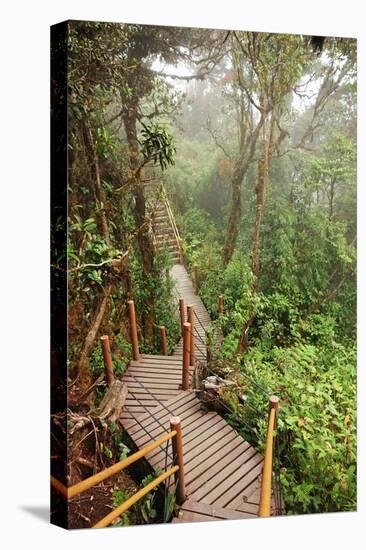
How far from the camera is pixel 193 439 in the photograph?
5.00 meters

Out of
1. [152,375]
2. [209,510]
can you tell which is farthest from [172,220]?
[209,510]

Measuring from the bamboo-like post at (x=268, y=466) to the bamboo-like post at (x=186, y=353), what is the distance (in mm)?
616

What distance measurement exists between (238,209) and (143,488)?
6.76 feet

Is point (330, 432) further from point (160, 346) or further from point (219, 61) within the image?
point (219, 61)

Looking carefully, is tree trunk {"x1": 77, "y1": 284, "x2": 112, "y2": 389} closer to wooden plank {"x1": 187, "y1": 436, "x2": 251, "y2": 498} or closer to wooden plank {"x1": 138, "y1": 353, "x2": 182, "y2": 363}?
wooden plank {"x1": 138, "y1": 353, "x2": 182, "y2": 363}

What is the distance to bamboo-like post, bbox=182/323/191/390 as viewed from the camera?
16.8 ft

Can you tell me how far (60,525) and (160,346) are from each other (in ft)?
4.41

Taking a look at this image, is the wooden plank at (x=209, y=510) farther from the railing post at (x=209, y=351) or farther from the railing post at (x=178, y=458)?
the railing post at (x=209, y=351)

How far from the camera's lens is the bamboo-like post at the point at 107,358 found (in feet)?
15.8

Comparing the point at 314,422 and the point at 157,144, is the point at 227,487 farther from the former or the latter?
the point at 157,144

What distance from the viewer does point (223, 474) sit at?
498cm

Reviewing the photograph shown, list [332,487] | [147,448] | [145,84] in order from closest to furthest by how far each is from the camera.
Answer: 1. [147,448]
2. [145,84]
3. [332,487]

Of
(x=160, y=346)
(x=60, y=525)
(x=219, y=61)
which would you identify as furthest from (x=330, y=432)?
(x=219, y=61)

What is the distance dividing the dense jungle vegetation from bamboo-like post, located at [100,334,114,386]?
5 centimetres
